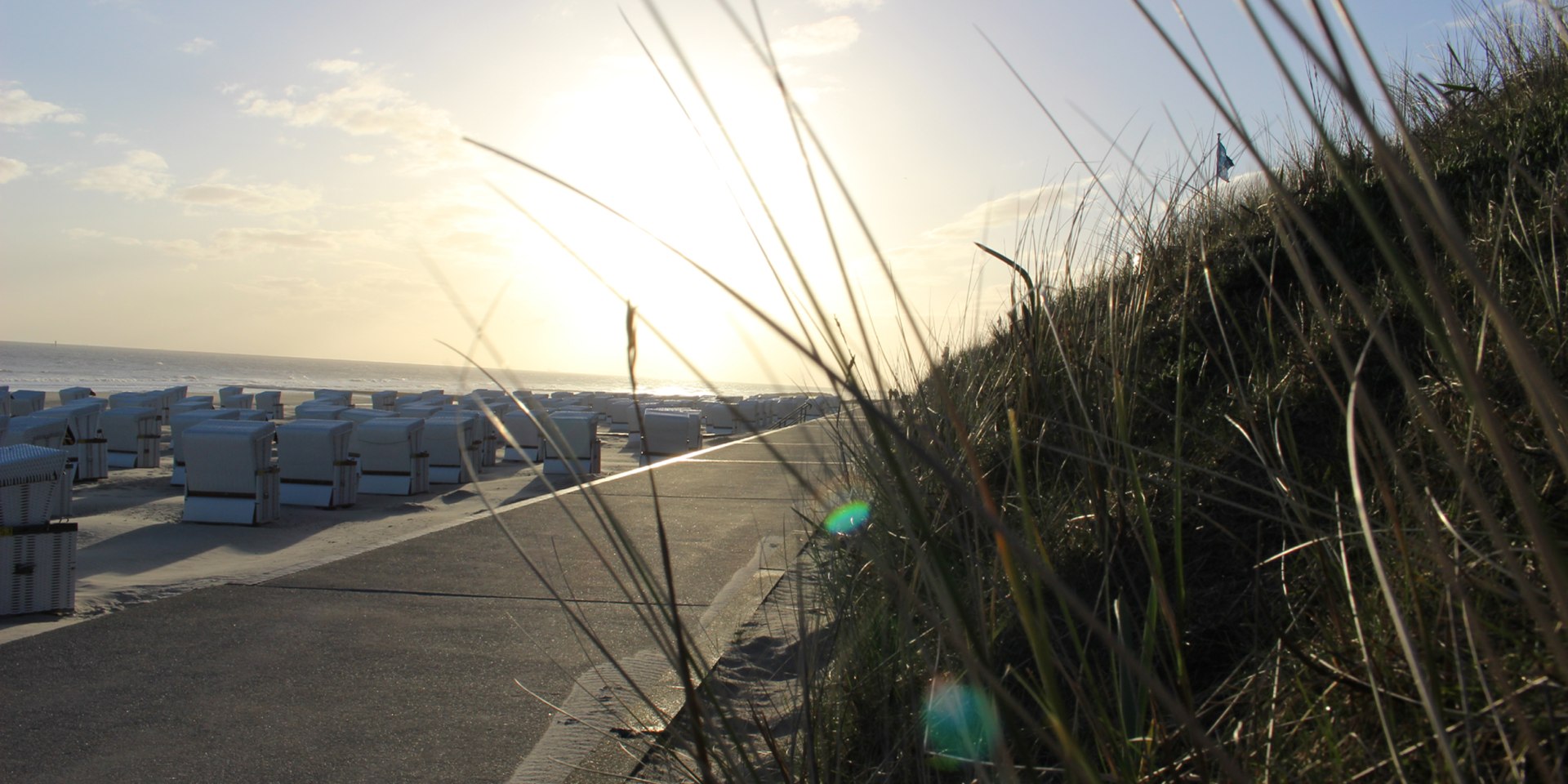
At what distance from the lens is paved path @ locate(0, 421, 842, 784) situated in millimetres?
2812

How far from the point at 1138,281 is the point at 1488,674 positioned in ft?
5.74

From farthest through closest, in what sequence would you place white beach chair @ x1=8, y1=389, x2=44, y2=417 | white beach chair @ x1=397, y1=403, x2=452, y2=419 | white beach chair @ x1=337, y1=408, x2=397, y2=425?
white beach chair @ x1=8, y1=389, x2=44, y2=417 → white beach chair @ x1=397, y1=403, x2=452, y2=419 → white beach chair @ x1=337, y1=408, x2=397, y2=425

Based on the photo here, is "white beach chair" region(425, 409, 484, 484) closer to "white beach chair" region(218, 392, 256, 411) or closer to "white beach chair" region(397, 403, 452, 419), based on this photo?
"white beach chair" region(397, 403, 452, 419)

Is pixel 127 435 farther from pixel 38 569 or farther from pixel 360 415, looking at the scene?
pixel 38 569

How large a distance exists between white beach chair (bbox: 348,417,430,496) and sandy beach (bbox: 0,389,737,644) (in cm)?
16

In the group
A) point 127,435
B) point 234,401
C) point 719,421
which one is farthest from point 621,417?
point 127,435

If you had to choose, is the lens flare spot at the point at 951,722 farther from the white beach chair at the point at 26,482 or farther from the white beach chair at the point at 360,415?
the white beach chair at the point at 360,415

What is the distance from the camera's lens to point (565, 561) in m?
5.67

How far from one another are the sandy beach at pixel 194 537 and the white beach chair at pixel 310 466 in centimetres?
17

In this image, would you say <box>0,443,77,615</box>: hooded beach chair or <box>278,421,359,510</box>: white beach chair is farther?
<box>278,421,359,510</box>: white beach chair

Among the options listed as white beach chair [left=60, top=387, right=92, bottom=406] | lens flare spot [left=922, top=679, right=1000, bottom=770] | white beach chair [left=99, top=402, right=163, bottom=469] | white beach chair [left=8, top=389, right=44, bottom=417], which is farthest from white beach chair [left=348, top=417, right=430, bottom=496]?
lens flare spot [left=922, top=679, right=1000, bottom=770]

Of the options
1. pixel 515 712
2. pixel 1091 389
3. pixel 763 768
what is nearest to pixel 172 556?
pixel 515 712

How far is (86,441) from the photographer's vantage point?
1212 centimetres

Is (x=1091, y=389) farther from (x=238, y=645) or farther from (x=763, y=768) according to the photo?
(x=238, y=645)
